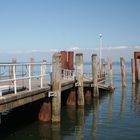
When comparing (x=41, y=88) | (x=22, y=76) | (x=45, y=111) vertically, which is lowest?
(x=45, y=111)

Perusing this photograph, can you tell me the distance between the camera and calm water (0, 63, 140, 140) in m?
14.4

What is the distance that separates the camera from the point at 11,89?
14.1 metres

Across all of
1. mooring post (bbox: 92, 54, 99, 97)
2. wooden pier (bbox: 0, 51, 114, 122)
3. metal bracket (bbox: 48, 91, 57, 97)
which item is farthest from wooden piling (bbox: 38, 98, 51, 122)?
mooring post (bbox: 92, 54, 99, 97)

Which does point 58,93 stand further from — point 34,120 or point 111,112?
point 111,112

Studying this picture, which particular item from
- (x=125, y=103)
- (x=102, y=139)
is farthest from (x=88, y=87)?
(x=102, y=139)

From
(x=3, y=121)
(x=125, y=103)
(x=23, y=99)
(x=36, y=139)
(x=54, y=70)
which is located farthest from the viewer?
(x=125, y=103)

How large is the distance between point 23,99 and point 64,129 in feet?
11.2

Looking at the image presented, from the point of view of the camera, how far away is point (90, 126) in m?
16.6

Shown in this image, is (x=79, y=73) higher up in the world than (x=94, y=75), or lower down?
higher up

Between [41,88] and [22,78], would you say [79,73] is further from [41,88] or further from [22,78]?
[22,78]

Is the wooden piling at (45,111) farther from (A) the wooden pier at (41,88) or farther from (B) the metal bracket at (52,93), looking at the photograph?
(B) the metal bracket at (52,93)

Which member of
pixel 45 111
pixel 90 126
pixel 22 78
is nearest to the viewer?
pixel 22 78

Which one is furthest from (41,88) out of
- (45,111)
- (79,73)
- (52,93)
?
(79,73)

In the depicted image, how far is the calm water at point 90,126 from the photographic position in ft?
47.2
